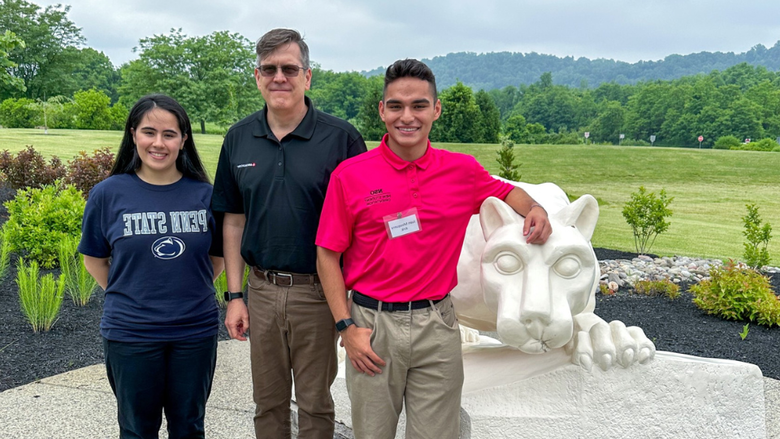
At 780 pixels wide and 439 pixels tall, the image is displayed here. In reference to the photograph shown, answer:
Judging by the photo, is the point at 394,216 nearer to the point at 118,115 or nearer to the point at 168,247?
the point at 168,247

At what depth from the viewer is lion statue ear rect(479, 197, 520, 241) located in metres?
2.46

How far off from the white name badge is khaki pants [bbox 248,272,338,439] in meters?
0.60

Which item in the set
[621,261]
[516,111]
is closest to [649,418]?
[621,261]

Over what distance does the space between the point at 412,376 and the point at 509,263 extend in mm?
616

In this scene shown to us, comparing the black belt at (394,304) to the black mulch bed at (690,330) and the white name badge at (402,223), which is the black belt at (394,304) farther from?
the black mulch bed at (690,330)

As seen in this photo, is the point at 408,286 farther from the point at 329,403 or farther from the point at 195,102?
the point at 195,102

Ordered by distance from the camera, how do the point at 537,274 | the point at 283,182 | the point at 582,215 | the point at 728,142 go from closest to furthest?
the point at 537,274
the point at 283,182
the point at 582,215
the point at 728,142

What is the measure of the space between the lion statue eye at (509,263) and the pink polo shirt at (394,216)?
286mm

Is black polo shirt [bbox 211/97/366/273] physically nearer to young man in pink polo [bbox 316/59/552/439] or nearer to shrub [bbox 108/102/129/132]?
young man in pink polo [bbox 316/59/552/439]

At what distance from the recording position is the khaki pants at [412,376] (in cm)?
224

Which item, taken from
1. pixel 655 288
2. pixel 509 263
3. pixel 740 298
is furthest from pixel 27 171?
pixel 740 298

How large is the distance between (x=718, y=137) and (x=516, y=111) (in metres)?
25.5

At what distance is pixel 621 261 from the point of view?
9.45 metres

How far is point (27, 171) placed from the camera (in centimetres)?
1175
